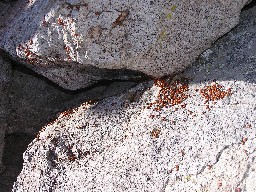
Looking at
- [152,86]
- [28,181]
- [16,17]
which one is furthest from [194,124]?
[16,17]

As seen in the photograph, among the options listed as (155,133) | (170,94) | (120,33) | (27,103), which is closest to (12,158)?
(27,103)

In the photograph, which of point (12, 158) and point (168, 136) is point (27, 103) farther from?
point (168, 136)

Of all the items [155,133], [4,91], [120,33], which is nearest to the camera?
[120,33]

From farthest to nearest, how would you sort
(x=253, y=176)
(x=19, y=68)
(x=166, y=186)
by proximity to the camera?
(x=19, y=68)
(x=166, y=186)
(x=253, y=176)

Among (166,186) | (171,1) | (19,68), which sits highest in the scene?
(171,1)

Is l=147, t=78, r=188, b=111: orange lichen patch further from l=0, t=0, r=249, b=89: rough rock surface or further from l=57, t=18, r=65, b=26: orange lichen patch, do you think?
l=57, t=18, r=65, b=26: orange lichen patch

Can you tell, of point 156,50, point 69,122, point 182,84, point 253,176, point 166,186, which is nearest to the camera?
point 253,176

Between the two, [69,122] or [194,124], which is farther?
[69,122]

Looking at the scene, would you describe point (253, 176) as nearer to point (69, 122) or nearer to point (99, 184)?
point (99, 184)
